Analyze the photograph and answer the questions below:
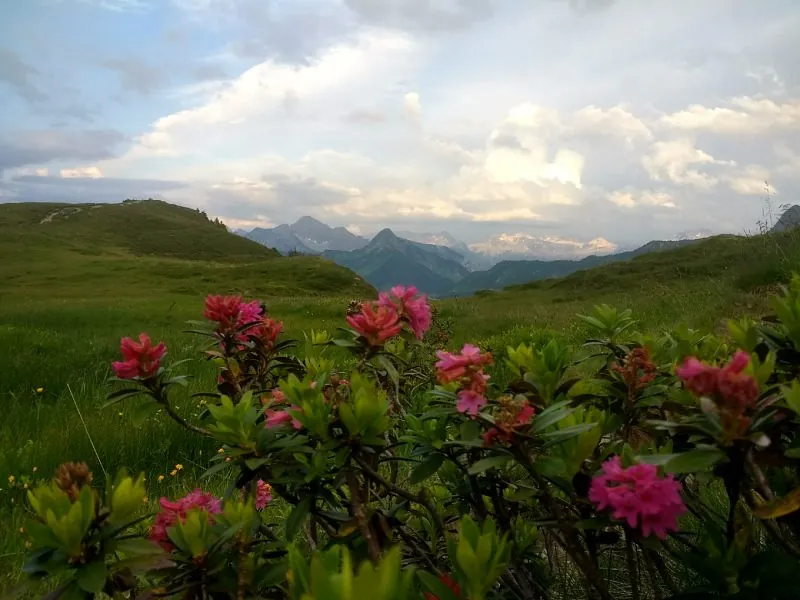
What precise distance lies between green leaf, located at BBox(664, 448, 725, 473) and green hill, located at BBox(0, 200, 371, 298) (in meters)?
38.5

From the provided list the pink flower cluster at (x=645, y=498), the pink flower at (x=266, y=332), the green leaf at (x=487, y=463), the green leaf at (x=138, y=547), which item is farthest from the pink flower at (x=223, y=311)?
the pink flower cluster at (x=645, y=498)

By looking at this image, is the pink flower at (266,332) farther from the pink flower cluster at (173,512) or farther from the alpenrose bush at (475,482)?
the pink flower cluster at (173,512)

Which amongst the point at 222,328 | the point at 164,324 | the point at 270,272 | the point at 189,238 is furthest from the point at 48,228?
the point at 222,328

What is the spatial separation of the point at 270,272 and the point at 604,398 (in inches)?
1906

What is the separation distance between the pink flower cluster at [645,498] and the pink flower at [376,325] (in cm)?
68

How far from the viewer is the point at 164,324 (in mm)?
13672

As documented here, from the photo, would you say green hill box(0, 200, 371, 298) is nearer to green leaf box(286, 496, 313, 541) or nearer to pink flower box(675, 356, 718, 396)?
green leaf box(286, 496, 313, 541)

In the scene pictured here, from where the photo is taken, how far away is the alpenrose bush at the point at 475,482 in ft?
2.97

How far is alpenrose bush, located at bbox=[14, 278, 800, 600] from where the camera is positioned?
907mm

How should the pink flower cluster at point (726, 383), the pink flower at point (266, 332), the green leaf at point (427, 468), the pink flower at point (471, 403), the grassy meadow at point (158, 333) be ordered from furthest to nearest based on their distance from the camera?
the grassy meadow at point (158, 333)
the pink flower at point (266, 332)
the green leaf at point (427, 468)
the pink flower at point (471, 403)
the pink flower cluster at point (726, 383)

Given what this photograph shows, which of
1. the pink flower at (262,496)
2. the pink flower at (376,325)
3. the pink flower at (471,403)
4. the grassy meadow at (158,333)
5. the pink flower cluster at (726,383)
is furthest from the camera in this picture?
the grassy meadow at (158,333)

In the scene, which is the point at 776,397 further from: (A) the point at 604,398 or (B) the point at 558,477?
(A) the point at 604,398

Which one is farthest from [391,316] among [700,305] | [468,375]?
[700,305]

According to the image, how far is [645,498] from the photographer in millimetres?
989
